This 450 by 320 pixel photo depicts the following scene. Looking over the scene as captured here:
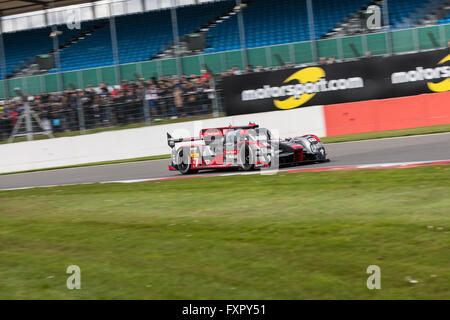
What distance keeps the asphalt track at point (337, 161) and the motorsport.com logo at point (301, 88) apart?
4119mm

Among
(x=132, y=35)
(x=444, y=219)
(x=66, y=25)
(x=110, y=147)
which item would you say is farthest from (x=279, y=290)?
(x=66, y=25)

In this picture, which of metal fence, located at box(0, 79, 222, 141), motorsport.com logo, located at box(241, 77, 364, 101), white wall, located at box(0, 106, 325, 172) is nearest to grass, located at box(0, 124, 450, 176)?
white wall, located at box(0, 106, 325, 172)

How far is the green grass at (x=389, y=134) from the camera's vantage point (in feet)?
55.9

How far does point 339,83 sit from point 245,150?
896 centimetres

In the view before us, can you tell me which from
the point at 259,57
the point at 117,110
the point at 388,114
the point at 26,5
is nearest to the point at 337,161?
the point at 388,114

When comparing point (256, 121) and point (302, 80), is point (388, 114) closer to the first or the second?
point (302, 80)

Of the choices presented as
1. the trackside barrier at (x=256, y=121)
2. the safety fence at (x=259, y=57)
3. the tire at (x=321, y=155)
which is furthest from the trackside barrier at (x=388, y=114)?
the tire at (x=321, y=155)

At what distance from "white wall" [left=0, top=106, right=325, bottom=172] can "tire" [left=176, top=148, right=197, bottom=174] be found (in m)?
Answer: 6.47

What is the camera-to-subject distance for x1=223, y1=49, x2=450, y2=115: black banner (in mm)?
19922

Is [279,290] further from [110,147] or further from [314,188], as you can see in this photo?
[110,147]

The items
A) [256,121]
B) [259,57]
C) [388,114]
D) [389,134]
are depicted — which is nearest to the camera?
[389,134]

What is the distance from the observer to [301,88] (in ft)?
68.7

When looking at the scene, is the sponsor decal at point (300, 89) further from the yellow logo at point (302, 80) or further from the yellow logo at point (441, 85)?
the yellow logo at point (441, 85)
